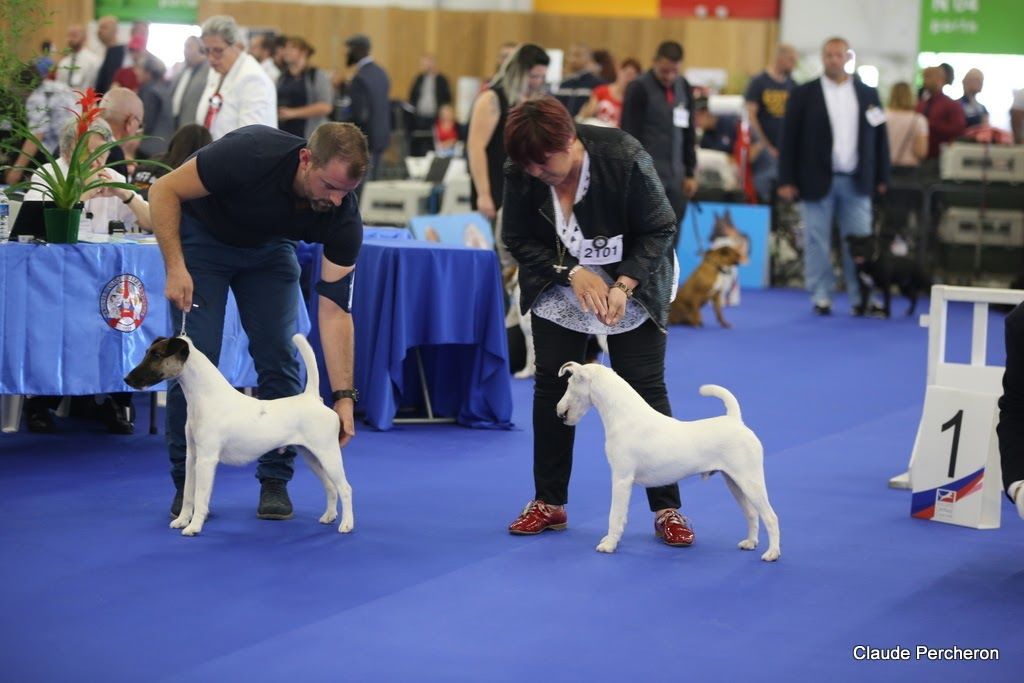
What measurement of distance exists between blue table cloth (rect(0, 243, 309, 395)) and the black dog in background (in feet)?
19.6

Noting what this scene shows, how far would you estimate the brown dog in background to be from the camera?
9141mm

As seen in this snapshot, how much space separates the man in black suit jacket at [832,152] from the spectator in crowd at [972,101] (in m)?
3.50

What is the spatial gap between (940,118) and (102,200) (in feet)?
28.7

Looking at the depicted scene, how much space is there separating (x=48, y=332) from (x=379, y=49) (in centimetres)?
1450

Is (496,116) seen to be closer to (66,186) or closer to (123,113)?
(123,113)

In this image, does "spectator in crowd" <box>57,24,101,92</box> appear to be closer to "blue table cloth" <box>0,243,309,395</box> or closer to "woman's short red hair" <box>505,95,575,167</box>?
"blue table cloth" <box>0,243,309,395</box>

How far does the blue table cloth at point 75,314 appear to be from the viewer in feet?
15.6

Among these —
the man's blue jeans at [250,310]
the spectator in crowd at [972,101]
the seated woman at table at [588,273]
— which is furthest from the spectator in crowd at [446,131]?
the seated woman at table at [588,273]

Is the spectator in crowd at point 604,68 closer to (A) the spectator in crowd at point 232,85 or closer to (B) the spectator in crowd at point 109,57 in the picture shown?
(B) the spectator in crowd at point 109,57

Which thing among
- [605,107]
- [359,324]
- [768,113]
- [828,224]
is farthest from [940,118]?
[359,324]

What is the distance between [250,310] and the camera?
4.19 metres

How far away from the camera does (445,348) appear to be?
5934 millimetres

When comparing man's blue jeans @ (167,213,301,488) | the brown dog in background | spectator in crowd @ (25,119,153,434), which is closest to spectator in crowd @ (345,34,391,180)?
the brown dog in background

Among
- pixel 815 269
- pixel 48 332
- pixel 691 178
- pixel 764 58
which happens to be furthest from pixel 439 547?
pixel 764 58
